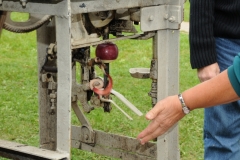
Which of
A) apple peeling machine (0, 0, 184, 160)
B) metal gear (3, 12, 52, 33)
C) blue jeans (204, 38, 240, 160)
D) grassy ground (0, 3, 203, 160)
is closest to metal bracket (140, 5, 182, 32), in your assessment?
apple peeling machine (0, 0, 184, 160)

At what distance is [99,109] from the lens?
20.9 feet

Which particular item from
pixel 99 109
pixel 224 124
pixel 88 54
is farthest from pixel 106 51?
pixel 99 109

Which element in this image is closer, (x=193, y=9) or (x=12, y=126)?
(x=193, y=9)

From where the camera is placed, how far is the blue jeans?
3.61 metres

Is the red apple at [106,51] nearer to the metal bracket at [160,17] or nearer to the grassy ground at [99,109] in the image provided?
the metal bracket at [160,17]

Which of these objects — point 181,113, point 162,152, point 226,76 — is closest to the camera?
point 226,76

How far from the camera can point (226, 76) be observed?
2.26 meters

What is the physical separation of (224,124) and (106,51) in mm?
860

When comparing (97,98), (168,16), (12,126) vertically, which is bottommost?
(12,126)

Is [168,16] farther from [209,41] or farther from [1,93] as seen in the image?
[1,93]

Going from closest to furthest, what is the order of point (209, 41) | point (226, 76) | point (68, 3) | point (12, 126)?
point (226, 76), point (68, 3), point (209, 41), point (12, 126)

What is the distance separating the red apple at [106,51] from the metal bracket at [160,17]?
12.3 inches

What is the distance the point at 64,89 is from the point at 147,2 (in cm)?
86

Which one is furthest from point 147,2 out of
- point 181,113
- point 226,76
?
point 226,76
